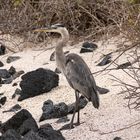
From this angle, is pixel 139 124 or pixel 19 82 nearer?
pixel 139 124

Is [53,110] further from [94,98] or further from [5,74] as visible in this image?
[5,74]

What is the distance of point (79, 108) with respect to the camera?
6.30 m

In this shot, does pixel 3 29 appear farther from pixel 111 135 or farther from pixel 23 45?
pixel 111 135

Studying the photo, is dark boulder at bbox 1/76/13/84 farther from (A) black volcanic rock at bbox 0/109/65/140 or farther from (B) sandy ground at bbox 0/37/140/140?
(A) black volcanic rock at bbox 0/109/65/140

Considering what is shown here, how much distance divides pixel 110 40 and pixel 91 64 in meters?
0.67

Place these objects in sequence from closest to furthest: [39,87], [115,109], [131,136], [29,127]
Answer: [131,136]
[29,127]
[115,109]
[39,87]

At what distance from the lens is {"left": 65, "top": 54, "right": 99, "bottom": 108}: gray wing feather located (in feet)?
A: 19.5

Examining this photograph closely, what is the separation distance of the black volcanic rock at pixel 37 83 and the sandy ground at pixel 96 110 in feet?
0.24

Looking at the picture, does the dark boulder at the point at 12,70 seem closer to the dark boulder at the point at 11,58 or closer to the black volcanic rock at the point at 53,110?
Result: the dark boulder at the point at 11,58

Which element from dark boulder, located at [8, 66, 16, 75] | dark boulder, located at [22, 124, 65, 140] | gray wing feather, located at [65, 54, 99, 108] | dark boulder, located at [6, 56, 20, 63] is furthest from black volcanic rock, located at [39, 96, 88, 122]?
dark boulder, located at [6, 56, 20, 63]

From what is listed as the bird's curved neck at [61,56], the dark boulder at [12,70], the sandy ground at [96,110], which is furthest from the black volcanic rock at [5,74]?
the bird's curved neck at [61,56]

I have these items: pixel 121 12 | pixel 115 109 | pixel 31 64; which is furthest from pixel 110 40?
pixel 115 109

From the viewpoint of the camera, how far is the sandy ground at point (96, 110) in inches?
210

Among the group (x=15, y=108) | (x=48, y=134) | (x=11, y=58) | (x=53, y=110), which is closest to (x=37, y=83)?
(x=15, y=108)
